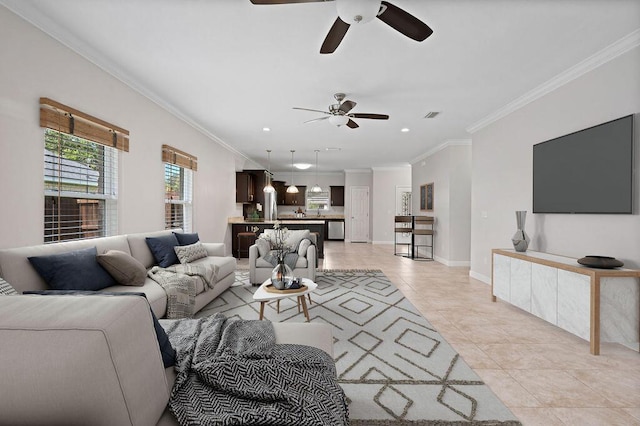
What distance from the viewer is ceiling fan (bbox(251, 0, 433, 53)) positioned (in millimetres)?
1797

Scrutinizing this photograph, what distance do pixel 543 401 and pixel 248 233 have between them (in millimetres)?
6063

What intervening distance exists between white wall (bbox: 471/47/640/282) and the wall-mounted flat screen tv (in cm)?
8

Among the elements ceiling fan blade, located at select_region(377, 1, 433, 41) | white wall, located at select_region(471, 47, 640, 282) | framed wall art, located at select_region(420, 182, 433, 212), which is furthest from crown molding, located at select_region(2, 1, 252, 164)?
framed wall art, located at select_region(420, 182, 433, 212)

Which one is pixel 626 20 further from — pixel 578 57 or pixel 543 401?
pixel 543 401

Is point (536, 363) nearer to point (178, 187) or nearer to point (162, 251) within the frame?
point (162, 251)

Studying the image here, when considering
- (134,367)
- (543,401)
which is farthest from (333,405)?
(543,401)

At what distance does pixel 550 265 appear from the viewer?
2982 millimetres

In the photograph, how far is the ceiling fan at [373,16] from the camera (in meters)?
1.80

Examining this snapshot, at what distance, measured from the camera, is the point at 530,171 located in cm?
390

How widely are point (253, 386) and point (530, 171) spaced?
168 inches

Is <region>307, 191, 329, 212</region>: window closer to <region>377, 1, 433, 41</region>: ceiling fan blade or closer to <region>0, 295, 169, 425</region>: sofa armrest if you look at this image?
<region>377, 1, 433, 41</region>: ceiling fan blade

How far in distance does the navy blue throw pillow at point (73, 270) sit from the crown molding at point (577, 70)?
502cm

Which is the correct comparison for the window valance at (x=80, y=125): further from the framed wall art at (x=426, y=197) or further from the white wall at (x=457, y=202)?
the framed wall art at (x=426, y=197)

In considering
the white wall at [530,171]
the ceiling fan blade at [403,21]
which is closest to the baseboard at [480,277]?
the white wall at [530,171]
